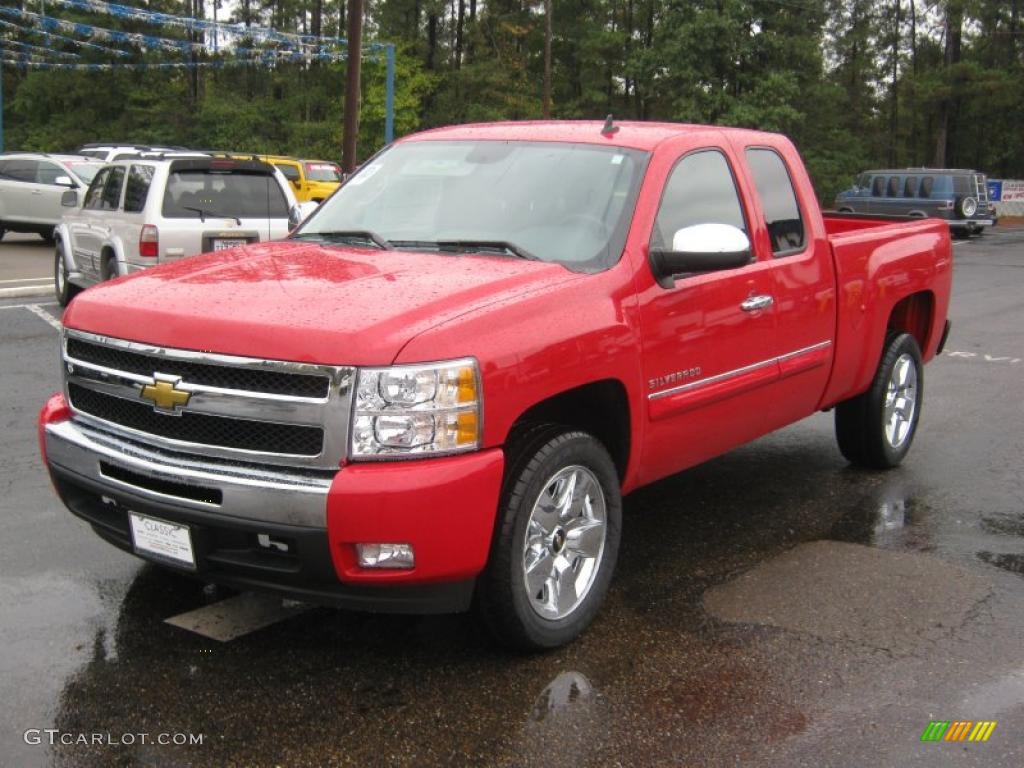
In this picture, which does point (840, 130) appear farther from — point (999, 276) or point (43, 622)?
point (43, 622)

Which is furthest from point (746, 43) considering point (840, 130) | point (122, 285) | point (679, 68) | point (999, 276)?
point (122, 285)

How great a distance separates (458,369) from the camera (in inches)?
134

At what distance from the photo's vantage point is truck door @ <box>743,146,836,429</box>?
5.07 m

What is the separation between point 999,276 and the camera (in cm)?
1955

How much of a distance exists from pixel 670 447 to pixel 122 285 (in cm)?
216

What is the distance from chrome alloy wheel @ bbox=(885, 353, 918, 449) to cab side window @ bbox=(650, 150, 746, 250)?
1.84 meters

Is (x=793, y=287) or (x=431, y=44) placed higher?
(x=431, y=44)

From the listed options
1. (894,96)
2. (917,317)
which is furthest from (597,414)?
(894,96)

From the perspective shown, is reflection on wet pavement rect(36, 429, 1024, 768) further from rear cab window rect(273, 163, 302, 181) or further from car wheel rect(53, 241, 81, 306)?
rear cab window rect(273, 163, 302, 181)

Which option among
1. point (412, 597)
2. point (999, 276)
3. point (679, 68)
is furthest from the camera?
point (679, 68)

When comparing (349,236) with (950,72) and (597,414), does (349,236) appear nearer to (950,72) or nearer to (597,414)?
(597,414)

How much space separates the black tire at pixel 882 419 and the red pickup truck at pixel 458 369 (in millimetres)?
924

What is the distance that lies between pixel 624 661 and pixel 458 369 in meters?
1.22

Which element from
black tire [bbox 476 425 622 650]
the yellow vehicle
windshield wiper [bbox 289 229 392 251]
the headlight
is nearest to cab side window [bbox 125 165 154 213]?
windshield wiper [bbox 289 229 392 251]
